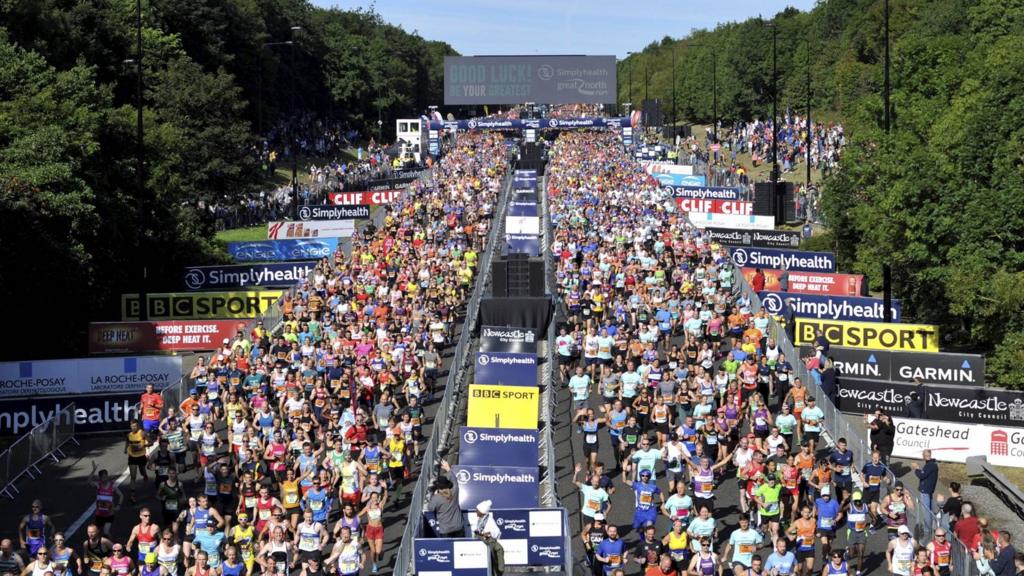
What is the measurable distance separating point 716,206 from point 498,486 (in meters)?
40.1

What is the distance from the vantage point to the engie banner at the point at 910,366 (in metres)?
31.0

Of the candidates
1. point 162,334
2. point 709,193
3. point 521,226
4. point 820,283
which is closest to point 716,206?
point 709,193

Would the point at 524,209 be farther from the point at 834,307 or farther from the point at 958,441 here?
the point at 958,441

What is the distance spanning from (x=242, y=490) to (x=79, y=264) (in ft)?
62.8

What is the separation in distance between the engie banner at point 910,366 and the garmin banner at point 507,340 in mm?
6685

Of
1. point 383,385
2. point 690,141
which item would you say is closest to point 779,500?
point 383,385

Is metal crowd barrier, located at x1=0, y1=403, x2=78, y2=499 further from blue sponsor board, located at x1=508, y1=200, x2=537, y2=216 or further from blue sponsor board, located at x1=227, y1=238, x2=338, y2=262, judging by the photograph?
blue sponsor board, located at x1=508, y1=200, x2=537, y2=216

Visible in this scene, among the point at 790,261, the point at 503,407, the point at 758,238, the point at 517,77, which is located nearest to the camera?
the point at 503,407

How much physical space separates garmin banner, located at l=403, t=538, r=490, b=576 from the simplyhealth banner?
269 ft

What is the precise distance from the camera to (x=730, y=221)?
2277 inches

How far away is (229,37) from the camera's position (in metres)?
103

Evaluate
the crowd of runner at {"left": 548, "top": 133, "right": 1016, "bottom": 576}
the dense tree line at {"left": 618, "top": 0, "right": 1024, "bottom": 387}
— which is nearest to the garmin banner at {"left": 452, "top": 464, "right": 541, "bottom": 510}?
the crowd of runner at {"left": 548, "top": 133, "right": 1016, "bottom": 576}

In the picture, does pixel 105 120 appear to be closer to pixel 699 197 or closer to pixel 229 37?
pixel 699 197

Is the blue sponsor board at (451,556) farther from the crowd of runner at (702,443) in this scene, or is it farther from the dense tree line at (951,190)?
the dense tree line at (951,190)
